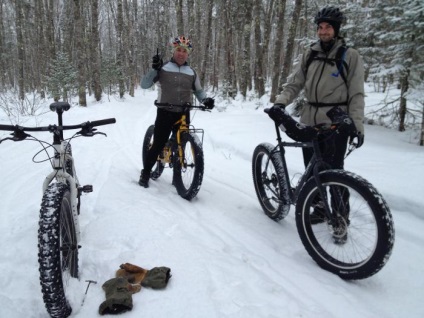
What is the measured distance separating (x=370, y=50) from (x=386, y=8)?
125cm

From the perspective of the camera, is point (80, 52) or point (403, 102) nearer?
point (403, 102)

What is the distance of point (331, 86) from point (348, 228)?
59.1 inches

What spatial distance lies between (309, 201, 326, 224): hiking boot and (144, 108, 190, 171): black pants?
8.97ft

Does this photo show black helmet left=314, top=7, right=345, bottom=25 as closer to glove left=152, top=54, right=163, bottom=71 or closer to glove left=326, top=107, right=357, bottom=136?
glove left=326, top=107, right=357, bottom=136

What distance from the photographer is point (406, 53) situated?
24.3 ft

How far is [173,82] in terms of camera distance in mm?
4973

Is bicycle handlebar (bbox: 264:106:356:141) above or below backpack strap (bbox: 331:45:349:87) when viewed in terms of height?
below

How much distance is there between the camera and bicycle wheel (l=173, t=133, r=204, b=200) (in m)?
4.70

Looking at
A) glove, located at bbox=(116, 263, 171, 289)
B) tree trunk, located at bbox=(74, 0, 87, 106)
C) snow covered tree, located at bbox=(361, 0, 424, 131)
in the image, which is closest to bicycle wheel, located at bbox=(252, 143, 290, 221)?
glove, located at bbox=(116, 263, 171, 289)

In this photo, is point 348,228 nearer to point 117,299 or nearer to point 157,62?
point 117,299

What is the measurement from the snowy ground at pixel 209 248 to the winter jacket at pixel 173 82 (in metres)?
1.52

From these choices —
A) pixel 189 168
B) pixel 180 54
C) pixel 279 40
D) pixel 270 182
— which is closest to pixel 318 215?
pixel 270 182

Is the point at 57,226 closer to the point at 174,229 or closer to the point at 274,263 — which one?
the point at 174,229

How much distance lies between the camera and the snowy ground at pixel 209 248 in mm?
2525
